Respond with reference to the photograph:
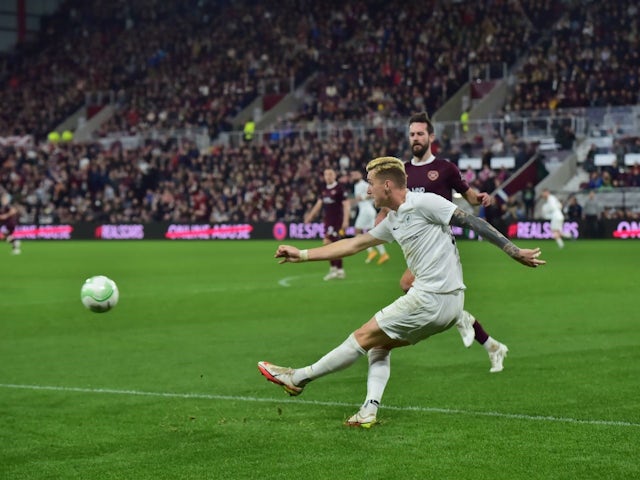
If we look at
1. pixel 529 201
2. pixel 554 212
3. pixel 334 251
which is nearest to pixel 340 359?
pixel 334 251

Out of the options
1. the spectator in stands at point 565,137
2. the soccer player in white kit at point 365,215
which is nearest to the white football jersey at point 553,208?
the spectator in stands at point 565,137

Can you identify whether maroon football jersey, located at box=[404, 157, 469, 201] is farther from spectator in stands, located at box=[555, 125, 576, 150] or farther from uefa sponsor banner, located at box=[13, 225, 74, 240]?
uefa sponsor banner, located at box=[13, 225, 74, 240]

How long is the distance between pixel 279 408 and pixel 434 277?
1.88 meters

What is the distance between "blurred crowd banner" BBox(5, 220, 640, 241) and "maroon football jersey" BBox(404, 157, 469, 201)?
2791 centimetres

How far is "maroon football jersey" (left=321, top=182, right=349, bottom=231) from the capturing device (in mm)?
23672

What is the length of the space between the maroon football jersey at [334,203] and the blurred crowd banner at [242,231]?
15.4m

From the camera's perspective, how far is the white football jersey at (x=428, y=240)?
816 centimetres

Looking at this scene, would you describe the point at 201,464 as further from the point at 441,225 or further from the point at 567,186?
the point at 567,186

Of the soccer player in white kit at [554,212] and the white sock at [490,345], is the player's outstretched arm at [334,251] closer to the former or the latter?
the white sock at [490,345]

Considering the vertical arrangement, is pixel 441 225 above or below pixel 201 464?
above

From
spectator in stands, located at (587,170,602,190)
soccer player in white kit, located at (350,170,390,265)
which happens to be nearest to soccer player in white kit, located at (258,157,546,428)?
soccer player in white kit, located at (350,170,390,265)

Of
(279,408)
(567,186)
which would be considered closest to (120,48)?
(567,186)

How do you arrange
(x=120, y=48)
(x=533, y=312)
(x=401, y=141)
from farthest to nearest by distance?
(x=120, y=48) < (x=401, y=141) < (x=533, y=312)

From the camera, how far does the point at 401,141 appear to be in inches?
1797
